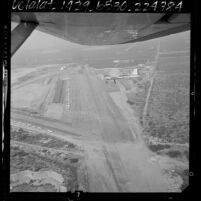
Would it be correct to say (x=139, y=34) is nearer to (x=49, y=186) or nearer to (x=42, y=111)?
(x=42, y=111)

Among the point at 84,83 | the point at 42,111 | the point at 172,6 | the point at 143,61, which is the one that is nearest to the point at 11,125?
the point at 42,111

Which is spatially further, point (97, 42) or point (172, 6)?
point (97, 42)

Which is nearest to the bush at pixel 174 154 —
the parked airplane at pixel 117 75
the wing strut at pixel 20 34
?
the parked airplane at pixel 117 75

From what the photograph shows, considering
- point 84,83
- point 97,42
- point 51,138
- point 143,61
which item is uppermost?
point 97,42

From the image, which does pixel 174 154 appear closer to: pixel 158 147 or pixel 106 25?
pixel 158 147

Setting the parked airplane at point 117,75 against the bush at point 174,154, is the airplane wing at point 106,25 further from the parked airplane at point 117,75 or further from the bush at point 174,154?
the bush at point 174,154
